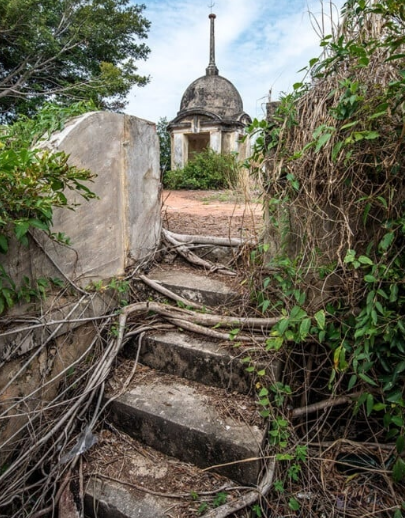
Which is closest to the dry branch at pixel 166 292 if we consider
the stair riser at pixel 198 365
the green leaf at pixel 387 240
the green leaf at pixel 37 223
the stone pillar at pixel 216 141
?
the stair riser at pixel 198 365

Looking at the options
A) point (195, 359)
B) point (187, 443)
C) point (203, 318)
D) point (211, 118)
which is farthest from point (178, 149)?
point (187, 443)

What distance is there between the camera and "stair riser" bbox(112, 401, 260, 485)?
1.80 metres

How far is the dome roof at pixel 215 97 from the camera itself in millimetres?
13508

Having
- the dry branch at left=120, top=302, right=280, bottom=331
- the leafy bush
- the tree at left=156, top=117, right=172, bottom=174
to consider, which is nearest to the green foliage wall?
the dry branch at left=120, top=302, right=280, bottom=331

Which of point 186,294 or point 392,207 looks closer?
point 392,207

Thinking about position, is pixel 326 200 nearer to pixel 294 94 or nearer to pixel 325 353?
pixel 294 94

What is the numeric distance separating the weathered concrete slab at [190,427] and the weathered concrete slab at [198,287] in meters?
0.68

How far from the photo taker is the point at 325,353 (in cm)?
213

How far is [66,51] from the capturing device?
12859mm

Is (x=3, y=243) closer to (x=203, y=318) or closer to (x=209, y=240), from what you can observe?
(x=203, y=318)

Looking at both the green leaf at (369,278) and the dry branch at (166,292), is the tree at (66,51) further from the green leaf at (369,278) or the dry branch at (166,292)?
the green leaf at (369,278)

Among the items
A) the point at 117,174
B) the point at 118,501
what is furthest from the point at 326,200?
the point at 118,501

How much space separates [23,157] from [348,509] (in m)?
2.46

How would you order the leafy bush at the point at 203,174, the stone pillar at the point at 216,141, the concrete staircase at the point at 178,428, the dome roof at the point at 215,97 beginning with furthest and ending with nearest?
the dome roof at the point at 215,97 < the stone pillar at the point at 216,141 < the leafy bush at the point at 203,174 < the concrete staircase at the point at 178,428
